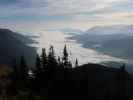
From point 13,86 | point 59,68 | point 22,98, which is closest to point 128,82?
point 59,68

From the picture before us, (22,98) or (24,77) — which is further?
(24,77)

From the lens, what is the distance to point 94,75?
117 m

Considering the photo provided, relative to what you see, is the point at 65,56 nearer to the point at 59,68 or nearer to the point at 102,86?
the point at 59,68

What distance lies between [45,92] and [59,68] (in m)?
12.4

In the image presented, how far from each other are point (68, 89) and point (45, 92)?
23.4ft

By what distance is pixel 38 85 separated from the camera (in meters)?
74.8

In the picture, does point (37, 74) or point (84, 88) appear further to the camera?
point (37, 74)

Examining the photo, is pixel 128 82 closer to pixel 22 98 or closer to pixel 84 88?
pixel 84 88

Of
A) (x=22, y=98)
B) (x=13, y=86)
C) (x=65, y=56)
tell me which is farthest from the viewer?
(x=65, y=56)

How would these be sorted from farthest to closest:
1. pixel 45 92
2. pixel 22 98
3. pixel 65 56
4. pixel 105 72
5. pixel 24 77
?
pixel 105 72 → pixel 65 56 → pixel 24 77 → pixel 45 92 → pixel 22 98

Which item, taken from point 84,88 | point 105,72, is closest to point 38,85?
point 84,88

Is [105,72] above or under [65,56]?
under

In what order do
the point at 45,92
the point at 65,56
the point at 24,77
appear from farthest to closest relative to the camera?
the point at 65,56 < the point at 24,77 < the point at 45,92

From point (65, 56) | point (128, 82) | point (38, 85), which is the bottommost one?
point (128, 82)
